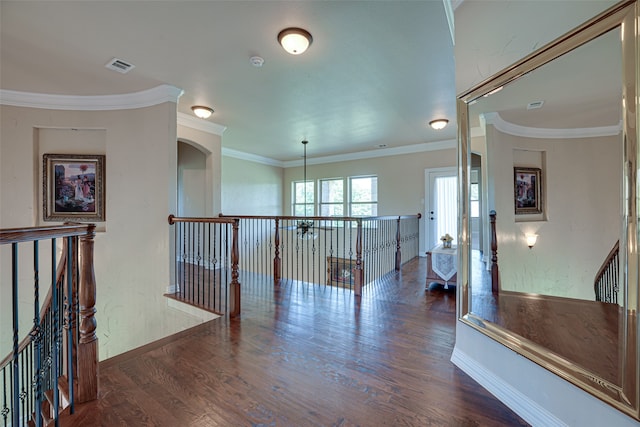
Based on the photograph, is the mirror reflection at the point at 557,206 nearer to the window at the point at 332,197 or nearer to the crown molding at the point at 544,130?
the crown molding at the point at 544,130

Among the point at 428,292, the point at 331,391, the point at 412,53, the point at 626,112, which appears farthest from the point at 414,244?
the point at 626,112

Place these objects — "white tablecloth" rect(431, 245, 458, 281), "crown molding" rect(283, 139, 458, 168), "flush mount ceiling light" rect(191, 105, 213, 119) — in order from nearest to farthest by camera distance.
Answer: "white tablecloth" rect(431, 245, 458, 281)
"flush mount ceiling light" rect(191, 105, 213, 119)
"crown molding" rect(283, 139, 458, 168)

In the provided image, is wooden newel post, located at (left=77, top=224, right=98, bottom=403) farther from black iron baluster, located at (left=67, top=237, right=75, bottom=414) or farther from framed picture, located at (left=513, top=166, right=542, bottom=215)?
framed picture, located at (left=513, top=166, right=542, bottom=215)

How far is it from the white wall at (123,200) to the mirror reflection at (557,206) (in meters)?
3.54

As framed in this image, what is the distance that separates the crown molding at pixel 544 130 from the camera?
109cm

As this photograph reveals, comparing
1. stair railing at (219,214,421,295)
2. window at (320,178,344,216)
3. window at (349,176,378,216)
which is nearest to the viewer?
stair railing at (219,214,421,295)

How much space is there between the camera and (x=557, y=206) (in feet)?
4.48

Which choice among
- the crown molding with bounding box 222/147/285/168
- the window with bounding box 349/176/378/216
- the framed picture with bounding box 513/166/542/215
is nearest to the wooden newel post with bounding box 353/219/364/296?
the framed picture with bounding box 513/166/542/215

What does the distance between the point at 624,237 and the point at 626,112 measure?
1.50ft

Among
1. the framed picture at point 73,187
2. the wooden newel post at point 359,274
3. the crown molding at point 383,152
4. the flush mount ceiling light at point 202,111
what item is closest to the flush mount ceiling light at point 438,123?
the crown molding at point 383,152

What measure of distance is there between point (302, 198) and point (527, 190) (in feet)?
22.9

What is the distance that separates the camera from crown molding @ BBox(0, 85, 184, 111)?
3.50 meters

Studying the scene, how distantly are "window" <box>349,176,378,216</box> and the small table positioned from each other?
11.4ft

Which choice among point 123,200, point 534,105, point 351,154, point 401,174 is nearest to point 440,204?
point 401,174
